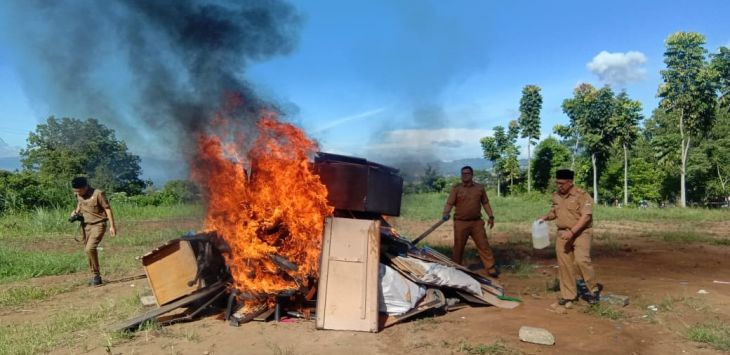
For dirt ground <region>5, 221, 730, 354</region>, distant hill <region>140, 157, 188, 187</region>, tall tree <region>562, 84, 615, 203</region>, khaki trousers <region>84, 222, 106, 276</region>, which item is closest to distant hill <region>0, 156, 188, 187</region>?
distant hill <region>140, 157, 188, 187</region>

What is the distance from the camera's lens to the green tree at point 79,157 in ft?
54.7

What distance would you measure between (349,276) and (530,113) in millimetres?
49037

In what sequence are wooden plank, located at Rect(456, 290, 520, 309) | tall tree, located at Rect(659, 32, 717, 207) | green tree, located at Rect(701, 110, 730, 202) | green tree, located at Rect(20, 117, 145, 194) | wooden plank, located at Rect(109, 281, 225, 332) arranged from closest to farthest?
wooden plank, located at Rect(109, 281, 225, 332) < wooden plank, located at Rect(456, 290, 520, 309) < green tree, located at Rect(20, 117, 145, 194) < tall tree, located at Rect(659, 32, 717, 207) < green tree, located at Rect(701, 110, 730, 202)

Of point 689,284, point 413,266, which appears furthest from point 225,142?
point 689,284

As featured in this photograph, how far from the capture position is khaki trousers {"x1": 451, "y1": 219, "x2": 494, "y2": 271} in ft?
27.0

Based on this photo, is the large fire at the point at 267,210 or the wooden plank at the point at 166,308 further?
the large fire at the point at 267,210

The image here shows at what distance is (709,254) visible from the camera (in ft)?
36.0

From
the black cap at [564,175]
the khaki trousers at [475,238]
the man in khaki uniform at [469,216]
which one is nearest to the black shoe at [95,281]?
the man in khaki uniform at [469,216]

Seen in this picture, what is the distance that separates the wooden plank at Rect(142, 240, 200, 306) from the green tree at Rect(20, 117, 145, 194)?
9622 millimetres

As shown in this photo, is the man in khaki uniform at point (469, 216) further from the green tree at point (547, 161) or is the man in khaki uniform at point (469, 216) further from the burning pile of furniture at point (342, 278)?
the green tree at point (547, 161)

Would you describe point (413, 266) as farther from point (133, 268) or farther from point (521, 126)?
point (521, 126)

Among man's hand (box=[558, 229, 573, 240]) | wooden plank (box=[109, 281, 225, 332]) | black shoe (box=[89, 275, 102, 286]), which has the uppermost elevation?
man's hand (box=[558, 229, 573, 240])

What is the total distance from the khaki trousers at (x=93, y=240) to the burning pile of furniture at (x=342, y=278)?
2.92 metres

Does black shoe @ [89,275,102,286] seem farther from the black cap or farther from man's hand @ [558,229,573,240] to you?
the black cap
